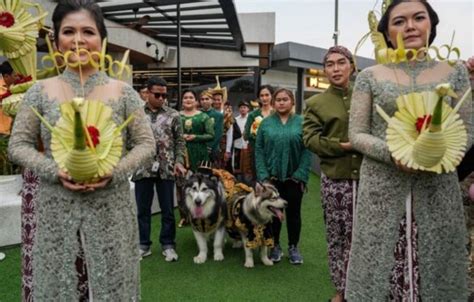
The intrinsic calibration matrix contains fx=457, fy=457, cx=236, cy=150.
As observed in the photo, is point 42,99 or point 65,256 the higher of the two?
point 42,99

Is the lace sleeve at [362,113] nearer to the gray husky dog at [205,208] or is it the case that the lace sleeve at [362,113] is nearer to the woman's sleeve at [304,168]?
the woman's sleeve at [304,168]

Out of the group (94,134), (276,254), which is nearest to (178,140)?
(276,254)

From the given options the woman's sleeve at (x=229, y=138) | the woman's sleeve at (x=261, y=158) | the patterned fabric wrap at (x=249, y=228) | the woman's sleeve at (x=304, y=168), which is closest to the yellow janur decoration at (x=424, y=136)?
the woman's sleeve at (x=304, y=168)

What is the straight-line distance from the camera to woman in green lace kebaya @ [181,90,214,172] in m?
5.38

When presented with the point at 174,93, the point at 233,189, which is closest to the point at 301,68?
the point at 174,93

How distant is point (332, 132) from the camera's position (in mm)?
2854

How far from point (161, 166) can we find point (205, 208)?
568 millimetres

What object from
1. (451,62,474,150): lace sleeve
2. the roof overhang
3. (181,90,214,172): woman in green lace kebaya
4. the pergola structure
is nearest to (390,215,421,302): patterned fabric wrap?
(451,62,474,150): lace sleeve

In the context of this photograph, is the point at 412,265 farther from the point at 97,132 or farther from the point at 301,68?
the point at 301,68

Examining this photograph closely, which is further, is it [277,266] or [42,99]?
[277,266]

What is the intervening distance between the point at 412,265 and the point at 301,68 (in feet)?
46.1

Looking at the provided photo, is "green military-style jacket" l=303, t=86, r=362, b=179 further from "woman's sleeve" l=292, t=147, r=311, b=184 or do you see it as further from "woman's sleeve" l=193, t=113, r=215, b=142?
Result: "woman's sleeve" l=193, t=113, r=215, b=142

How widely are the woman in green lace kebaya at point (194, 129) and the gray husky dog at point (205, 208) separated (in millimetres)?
1009

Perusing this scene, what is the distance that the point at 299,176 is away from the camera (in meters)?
3.98
